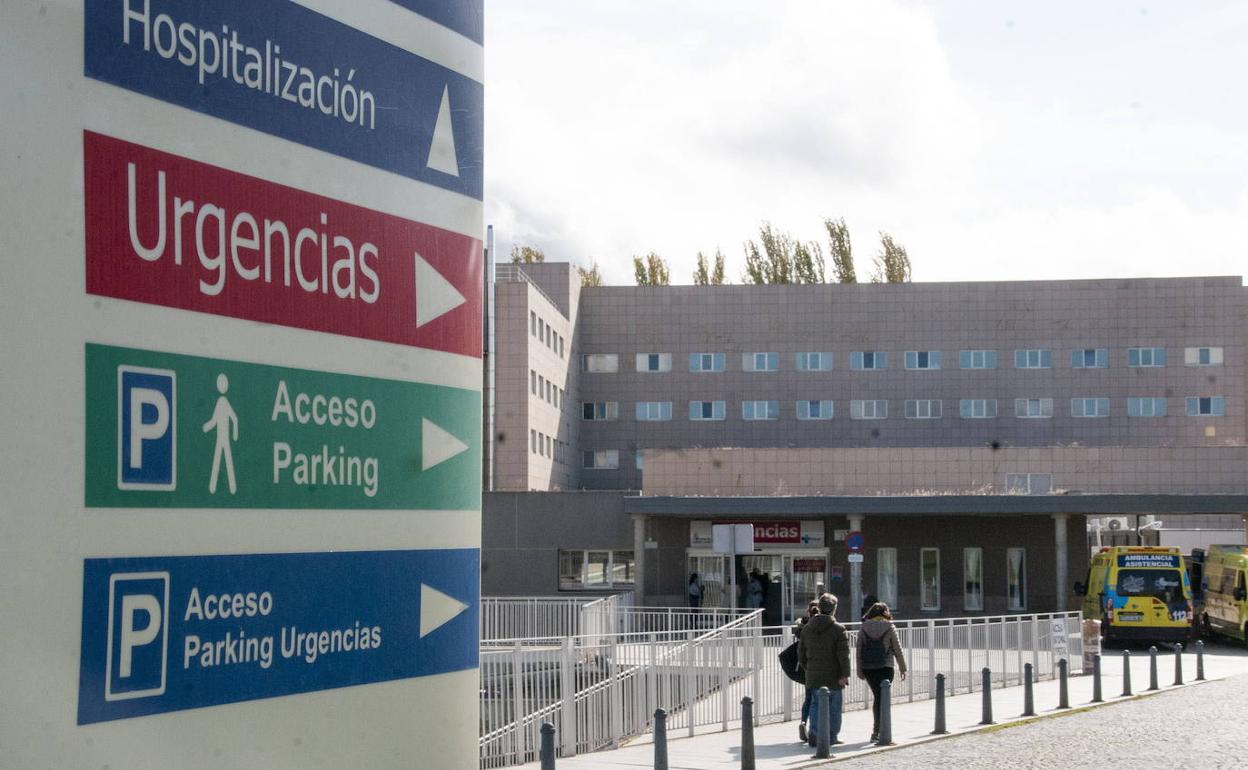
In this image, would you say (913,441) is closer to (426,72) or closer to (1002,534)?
(1002,534)

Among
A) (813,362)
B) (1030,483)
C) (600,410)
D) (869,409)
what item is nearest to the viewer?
(1030,483)

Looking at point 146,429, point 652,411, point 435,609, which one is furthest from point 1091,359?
point 146,429

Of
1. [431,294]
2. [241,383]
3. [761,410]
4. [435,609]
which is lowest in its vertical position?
[435,609]

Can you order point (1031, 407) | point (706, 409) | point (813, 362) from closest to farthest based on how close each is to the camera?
point (1031, 407) → point (813, 362) → point (706, 409)

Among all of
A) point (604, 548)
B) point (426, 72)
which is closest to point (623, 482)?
point (604, 548)

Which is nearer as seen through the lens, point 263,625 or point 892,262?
point 263,625

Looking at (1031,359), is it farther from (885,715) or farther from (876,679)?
(885,715)

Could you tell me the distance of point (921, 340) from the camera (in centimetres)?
7156

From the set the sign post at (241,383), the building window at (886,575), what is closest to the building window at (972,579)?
the building window at (886,575)

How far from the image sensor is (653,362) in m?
73.3

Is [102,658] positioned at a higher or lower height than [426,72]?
lower

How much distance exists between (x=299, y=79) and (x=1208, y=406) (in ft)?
237

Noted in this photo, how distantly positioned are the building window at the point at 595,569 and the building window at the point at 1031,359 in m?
30.6

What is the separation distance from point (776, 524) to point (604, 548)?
5.68 m
